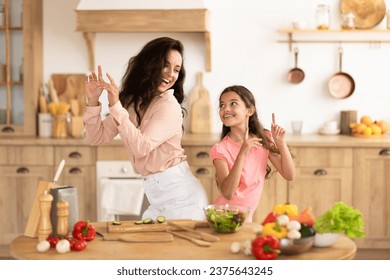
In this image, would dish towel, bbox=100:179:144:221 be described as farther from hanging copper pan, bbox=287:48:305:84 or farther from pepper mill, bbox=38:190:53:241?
pepper mill, bbox=38:190:53:241

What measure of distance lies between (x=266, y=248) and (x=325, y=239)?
229mm

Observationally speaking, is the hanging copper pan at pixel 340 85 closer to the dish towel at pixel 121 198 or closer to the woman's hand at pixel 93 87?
the dish towel at pixel 121 198

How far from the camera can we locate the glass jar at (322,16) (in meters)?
5.09

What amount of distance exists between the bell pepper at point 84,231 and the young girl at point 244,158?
714mm

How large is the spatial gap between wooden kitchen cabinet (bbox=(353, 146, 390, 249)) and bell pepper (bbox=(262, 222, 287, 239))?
2.70m

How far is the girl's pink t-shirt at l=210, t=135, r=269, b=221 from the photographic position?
115 inches

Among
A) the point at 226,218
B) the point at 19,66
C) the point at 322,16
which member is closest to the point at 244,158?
the point at 226,218

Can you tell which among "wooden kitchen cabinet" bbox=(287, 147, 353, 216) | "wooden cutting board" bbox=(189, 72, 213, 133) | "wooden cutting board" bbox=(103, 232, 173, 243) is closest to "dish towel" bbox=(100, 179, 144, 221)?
"wooden cutting board" bbox=(189, 72, 213, 133)

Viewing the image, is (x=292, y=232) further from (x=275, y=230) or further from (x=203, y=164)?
(x=203, y=164)

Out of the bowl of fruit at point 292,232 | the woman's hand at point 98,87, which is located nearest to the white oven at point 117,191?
the woman's hand at point 98,87

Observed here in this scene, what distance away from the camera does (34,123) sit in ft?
16.9

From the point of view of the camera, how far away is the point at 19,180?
4852mm

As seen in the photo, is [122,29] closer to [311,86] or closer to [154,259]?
[311,86]
